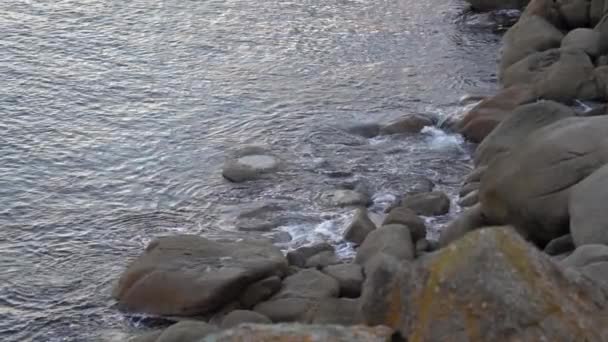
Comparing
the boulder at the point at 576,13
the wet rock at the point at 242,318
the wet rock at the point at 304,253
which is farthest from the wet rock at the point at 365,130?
the wet rock at the point at 242,318

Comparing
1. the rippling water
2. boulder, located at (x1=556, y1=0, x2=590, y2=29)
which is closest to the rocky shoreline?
the rippling water

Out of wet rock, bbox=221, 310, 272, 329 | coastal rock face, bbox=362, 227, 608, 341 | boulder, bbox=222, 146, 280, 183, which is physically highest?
coastal rock face, bbox=362, 227, 608, 341

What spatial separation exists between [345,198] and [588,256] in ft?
23.2

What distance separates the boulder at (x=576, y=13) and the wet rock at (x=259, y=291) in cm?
1314

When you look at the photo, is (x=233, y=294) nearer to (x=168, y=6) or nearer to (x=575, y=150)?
(x=575, y=150)

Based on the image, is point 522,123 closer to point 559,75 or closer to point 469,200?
point 469,200

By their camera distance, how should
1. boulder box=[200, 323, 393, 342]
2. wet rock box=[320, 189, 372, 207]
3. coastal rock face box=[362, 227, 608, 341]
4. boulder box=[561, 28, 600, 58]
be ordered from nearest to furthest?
boulder box=[200, 323, 393, 342] → coastal rock face box=[362, 227, 608, 341] → wet rock box=[320, 189, 372, 207] → boulder box=[561, 28, 600, 58]

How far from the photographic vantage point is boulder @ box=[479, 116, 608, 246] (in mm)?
11914

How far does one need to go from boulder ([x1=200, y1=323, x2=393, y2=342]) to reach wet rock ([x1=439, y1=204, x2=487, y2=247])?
6.95m

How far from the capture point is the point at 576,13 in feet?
75.5

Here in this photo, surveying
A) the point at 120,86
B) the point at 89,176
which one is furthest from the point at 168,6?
the point at 89,176

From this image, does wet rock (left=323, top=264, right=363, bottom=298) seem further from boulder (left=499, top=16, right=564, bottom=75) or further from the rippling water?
boulder (left=499, top=16, right=564, bottom=75)

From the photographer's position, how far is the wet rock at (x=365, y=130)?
19219 millimetres

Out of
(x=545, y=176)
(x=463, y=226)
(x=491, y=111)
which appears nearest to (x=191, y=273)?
(x=463, y=226)
